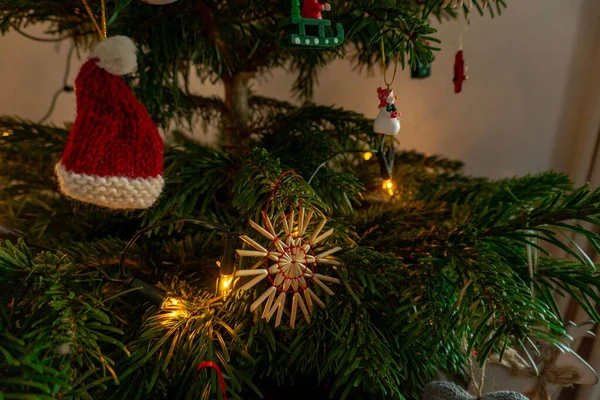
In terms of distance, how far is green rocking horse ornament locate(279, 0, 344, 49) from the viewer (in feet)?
1.16

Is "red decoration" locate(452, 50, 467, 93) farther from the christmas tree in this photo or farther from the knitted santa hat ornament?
the knitted santa hat ornament

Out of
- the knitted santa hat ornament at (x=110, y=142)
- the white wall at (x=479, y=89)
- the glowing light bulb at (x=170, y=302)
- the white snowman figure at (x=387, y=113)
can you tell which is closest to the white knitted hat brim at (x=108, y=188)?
the knitted santa hat ornament at (x=110, y=142)

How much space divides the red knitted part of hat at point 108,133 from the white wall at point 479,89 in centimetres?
53

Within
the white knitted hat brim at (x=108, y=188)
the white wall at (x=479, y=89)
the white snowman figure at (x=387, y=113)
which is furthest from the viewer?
the white wall at (x=479, y=89)

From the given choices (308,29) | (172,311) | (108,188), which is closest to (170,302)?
(172,311)

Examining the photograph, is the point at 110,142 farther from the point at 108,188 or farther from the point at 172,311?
the point at 172,311

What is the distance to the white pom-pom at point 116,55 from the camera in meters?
0.31

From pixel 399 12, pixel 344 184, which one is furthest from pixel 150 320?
pixel 399 12

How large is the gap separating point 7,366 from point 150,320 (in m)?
0.11

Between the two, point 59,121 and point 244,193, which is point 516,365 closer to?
point 244,193

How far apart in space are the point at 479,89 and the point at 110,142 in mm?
735

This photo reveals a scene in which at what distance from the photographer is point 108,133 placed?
309 millimetres

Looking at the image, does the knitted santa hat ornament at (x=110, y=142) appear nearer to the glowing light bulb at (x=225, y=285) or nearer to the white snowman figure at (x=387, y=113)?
the glowing light bulb at (x=225, y=285)

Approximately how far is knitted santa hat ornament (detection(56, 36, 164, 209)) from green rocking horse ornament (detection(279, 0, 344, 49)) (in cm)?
12
